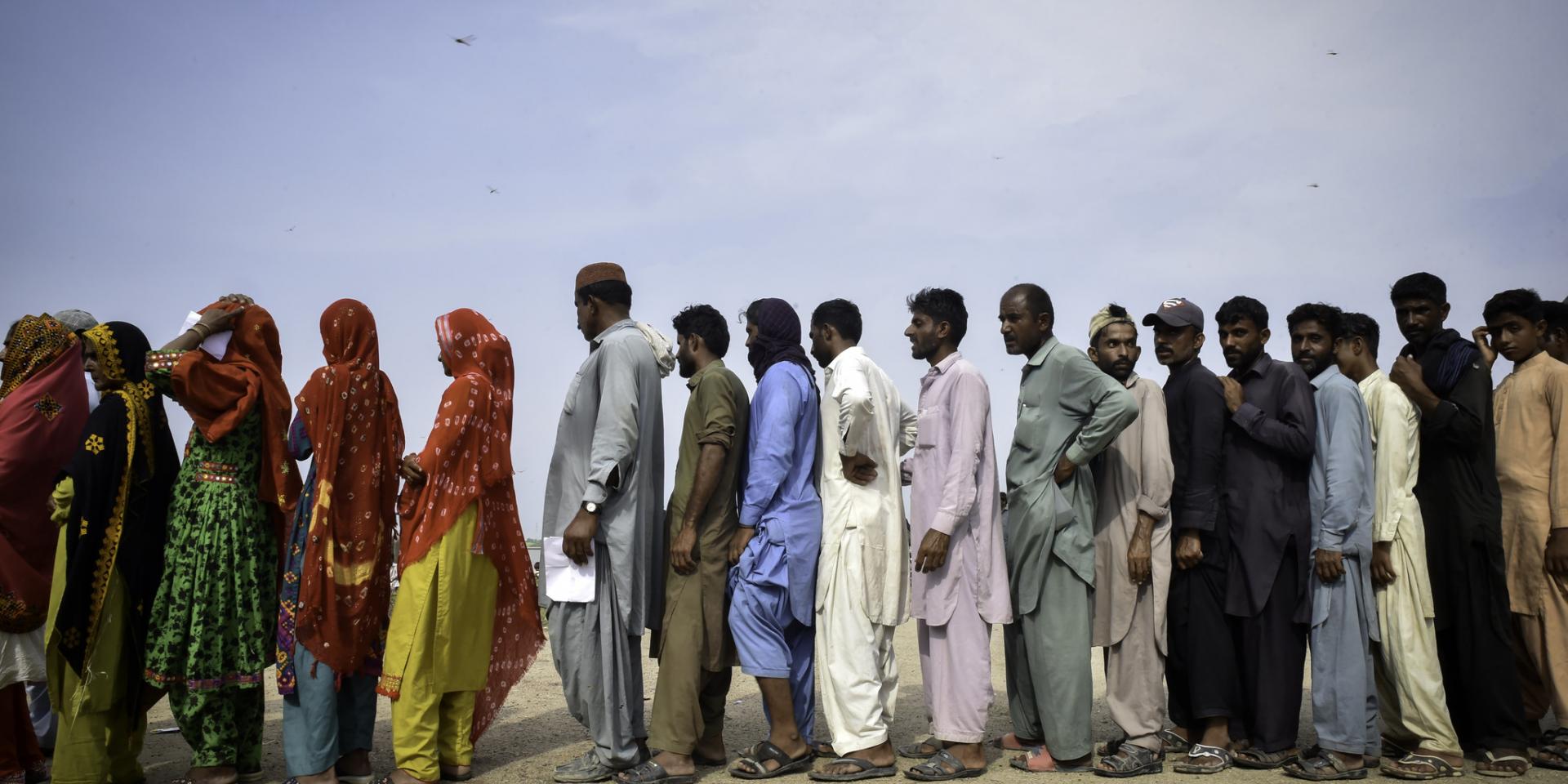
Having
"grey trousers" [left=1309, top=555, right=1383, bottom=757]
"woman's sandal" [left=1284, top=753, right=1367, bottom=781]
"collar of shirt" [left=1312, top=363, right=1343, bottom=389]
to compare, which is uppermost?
"collar of shirt" [left=1312, top=363, right=1343, bottom=389]

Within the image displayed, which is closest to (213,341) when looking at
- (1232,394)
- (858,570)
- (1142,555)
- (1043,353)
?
(858,570)

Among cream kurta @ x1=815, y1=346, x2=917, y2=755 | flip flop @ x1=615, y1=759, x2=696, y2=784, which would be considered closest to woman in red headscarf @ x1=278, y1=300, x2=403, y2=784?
flip flop @ x1=615, y1=759, x2=696, y2=784

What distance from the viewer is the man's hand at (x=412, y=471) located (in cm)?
546

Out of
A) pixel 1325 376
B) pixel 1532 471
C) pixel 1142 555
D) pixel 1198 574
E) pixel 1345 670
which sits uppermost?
pixel 1325 376

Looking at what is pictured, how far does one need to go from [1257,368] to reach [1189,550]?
43.5 inches

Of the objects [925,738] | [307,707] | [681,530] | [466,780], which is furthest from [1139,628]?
[307,707]

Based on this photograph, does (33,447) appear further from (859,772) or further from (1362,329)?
(1362,329)

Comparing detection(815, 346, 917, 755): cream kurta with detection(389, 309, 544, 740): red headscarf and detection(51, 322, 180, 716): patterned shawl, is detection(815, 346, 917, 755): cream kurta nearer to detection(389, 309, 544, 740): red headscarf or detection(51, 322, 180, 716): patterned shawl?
detection(389, 309, 544, 740): red headscarf

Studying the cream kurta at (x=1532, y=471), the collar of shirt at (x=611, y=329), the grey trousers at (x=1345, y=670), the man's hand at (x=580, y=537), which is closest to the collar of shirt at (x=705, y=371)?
the collar of shirt at (x=611, y=329)

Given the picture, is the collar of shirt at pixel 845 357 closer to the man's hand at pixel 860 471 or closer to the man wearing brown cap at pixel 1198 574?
the man's hand at pixel 860 471

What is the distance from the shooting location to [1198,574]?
602 cm

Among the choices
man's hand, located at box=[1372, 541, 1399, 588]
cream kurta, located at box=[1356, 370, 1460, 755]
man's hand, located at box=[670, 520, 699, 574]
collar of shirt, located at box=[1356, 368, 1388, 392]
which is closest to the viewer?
man's hand, located at box=[670, 520, 699, 574]

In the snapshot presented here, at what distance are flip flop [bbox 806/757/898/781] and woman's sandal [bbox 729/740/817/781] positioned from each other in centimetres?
9

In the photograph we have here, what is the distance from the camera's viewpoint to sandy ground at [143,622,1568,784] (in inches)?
225
